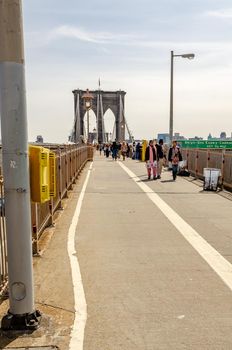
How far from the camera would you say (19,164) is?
397 centimetres

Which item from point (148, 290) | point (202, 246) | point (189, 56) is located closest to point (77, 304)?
point (148, 290)

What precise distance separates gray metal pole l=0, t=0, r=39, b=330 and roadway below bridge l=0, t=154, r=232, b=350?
306mm

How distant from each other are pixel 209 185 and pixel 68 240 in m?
8.31

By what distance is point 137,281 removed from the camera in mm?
5570

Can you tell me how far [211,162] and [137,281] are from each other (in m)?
12.4

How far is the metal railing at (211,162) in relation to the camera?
15023 mm

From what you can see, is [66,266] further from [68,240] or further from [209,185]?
[209,185]

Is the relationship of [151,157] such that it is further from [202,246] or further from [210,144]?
[210,144]

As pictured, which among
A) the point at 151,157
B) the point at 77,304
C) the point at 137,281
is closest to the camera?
the point at 77,304

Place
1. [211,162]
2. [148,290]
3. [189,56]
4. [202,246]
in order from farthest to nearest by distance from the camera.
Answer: [189,56] → [211,162] → [202,246] → [148,290]

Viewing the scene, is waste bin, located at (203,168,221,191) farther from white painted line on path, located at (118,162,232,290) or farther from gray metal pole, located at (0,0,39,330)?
gray metal pole, located at (0,0,39,330)

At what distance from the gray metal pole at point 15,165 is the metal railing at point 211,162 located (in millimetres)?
11544

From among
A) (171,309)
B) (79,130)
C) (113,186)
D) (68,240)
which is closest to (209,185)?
(113,186)

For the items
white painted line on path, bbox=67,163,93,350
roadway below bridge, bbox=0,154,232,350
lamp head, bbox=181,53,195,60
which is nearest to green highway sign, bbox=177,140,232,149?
lamp head, bbox=181,53,195,60
